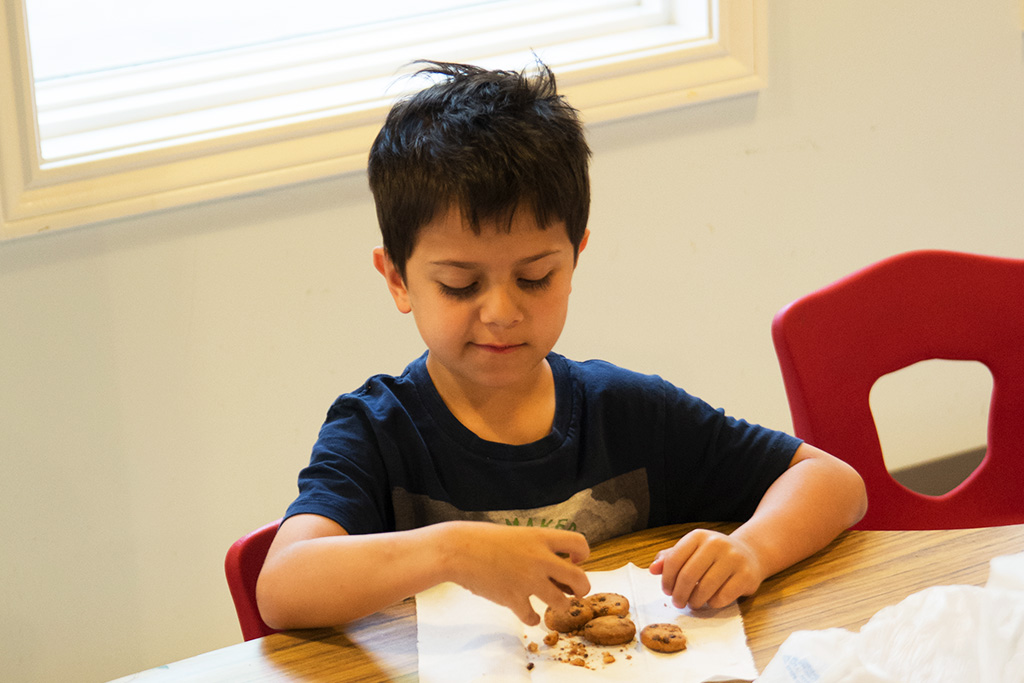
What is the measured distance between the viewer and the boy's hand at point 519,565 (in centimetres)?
77

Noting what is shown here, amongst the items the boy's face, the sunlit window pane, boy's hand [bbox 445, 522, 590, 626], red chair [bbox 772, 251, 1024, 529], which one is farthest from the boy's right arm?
the sunlit window pane

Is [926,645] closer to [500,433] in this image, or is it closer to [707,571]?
[707,571]

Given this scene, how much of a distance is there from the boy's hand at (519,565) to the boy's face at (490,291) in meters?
0.22

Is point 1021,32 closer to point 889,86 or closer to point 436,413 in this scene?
point 889,86

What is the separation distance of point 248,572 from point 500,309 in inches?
13.6

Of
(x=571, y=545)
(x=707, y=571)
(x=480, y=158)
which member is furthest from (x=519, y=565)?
(x=480, y=158)

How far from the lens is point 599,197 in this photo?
1.90 metres

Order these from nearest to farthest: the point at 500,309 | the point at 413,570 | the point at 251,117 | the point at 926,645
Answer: the point at 926,645 < the point at 413,570 < the point at 500,309 < the point at 251,117

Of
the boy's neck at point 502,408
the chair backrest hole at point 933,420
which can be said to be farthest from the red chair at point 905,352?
the chair backrest hole at point 933,420

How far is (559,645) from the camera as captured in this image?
79cm

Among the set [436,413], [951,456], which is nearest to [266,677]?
[436,413]

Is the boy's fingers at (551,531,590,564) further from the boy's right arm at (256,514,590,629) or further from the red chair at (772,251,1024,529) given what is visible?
the red chair at (772,251,1024,529)

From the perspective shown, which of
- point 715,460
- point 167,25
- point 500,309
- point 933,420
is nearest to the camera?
point 500,309

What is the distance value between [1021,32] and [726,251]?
77cm
